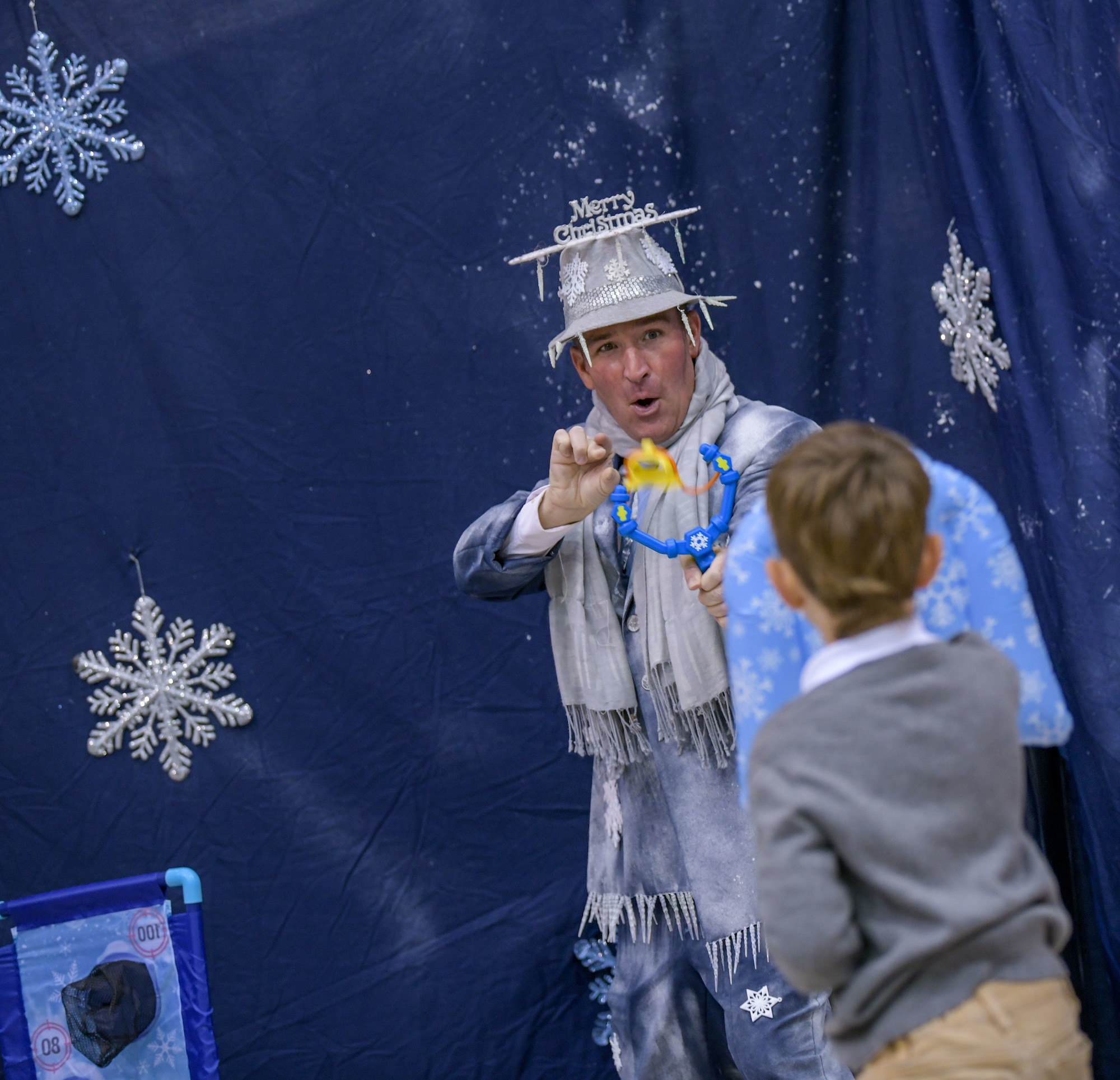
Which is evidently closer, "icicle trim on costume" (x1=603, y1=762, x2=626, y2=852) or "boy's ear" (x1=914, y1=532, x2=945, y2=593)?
"boy's ear" (x1=914, y1=532, x2=945, y2=593)

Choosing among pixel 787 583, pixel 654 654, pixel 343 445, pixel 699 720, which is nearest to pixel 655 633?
pixel 654 654

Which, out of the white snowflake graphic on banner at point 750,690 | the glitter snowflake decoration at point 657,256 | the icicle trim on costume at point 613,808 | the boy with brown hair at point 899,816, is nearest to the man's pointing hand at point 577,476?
the glitter snowflake decoration at point 657,256

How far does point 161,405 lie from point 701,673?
4.51ft

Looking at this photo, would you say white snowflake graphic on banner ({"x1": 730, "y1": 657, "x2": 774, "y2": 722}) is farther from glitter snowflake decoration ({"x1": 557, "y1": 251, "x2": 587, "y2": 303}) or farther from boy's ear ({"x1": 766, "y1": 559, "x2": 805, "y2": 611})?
glitter snowflake decoration ({"x1": 557, "y1": 251, "x2": 587, "y2": 303})

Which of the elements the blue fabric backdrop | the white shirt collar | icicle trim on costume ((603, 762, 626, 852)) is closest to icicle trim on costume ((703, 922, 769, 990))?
icicle trim on costume ((603, 762, 626, 852))

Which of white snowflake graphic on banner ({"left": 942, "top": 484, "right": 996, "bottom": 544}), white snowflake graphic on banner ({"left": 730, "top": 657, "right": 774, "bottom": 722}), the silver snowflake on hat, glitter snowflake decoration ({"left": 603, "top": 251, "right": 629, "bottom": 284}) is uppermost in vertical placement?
the silver snowflake on hat

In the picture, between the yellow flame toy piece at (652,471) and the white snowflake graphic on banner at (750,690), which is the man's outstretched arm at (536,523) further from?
the white snowflake graphic on banner at (750,690)

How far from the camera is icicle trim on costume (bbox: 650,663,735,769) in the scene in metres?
2.05

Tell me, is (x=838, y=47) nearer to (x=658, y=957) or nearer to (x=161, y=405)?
(x=161, y=405)

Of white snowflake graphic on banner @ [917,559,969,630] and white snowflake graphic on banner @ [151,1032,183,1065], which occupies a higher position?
white snowflake graphic on banner @ [917,559,969,630]

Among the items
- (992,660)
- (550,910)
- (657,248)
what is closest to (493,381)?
(657,248)

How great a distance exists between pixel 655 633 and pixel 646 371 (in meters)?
0.40

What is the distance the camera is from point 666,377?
215cm

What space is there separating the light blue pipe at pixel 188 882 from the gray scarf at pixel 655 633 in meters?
0.63
